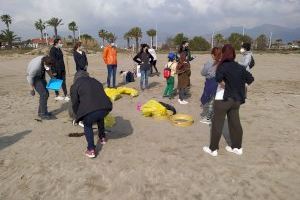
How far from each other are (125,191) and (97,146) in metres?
1.85

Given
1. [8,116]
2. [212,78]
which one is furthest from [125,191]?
[8,116]

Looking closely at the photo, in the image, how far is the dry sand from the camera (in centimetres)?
423

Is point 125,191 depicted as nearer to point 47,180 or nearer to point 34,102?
point 47,180

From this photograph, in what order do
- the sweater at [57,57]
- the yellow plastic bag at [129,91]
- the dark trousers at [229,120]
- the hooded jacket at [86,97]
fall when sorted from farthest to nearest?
1. the yellow plastic bag at [129,91]
2. the sweater at [57,57]
3. the dark trousers at [229,120]
4. the hooded jacket at [86,97]

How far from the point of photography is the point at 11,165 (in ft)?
16.5

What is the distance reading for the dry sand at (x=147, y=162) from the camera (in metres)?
4.23

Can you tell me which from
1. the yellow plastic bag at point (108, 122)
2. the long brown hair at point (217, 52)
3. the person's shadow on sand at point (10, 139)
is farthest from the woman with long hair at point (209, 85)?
the person's shadow on sand at point (10, 139)

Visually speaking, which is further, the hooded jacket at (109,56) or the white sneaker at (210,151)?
the hooded jacket at (109,56)

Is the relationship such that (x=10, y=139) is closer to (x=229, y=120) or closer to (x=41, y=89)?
(x=41, y=89)

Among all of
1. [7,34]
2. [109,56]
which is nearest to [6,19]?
[7,34]

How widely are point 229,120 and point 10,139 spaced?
4.44m

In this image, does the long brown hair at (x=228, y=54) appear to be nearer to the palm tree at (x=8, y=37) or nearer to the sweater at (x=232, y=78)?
the sweater at (x=232, y=78)

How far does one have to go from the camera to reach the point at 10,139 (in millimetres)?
6309

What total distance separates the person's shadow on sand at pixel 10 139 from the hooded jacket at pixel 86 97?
1960 millimetres
